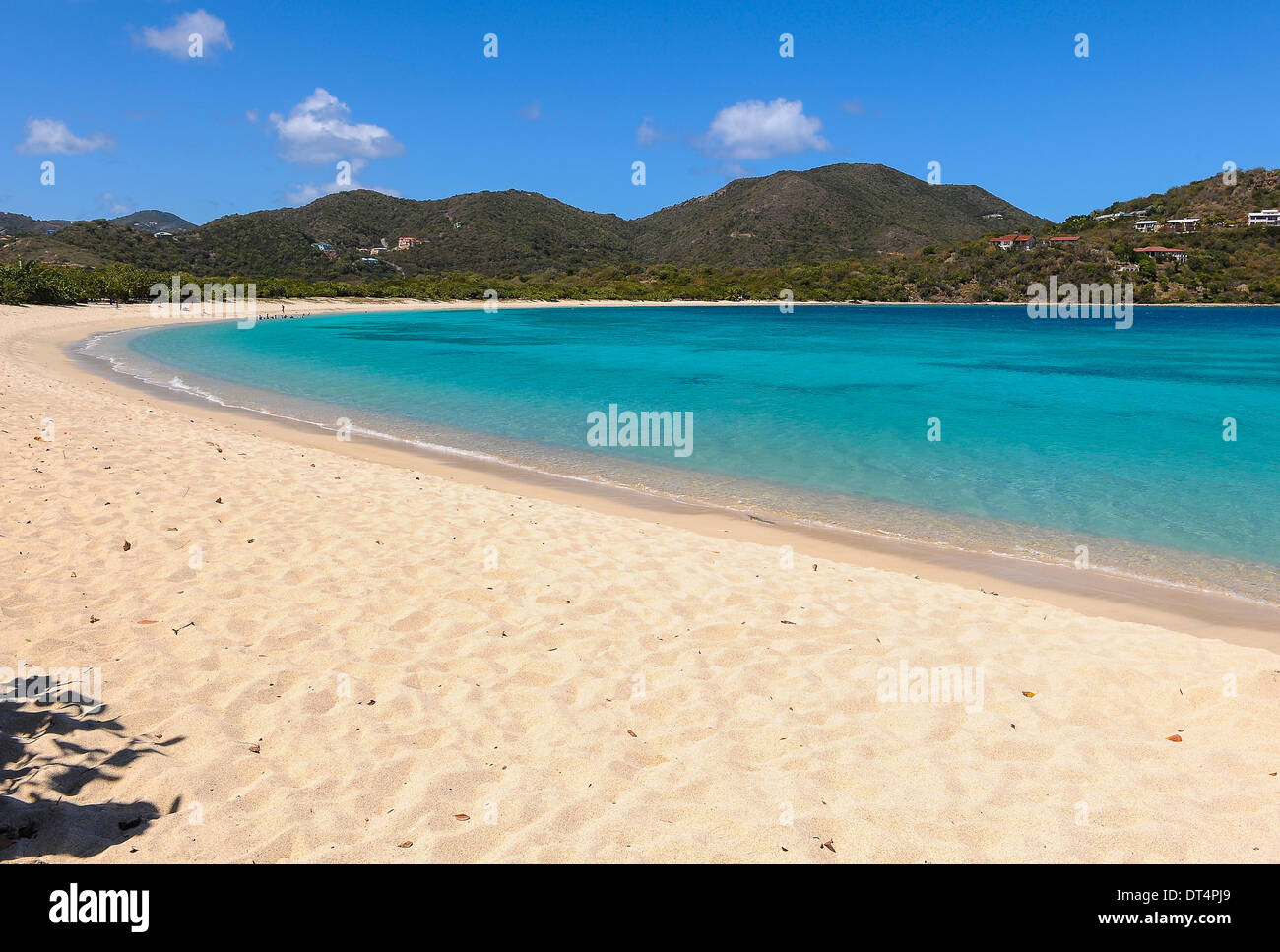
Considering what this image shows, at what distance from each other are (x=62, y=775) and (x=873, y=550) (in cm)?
797

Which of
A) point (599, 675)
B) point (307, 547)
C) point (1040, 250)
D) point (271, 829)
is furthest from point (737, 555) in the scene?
point (1040, 250)

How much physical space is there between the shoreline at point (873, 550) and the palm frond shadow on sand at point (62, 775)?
6.66 meters

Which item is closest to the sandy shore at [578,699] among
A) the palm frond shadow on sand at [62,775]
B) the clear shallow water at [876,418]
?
the palm frond shadow on sand at [62,775]

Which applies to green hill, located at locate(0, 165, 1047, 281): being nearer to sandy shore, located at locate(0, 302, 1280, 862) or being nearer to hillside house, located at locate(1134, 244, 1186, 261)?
hillside house, located at locate(1134, 244, 1186, 261)

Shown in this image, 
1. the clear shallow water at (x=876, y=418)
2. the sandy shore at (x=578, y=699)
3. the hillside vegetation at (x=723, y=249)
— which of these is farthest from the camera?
the hillside vegetation at (x=723, y=249)

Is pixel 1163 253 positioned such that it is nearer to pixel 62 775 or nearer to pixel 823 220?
pixel 823 220

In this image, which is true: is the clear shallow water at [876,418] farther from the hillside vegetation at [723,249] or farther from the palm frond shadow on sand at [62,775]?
the hillside vegetation at [723,249]

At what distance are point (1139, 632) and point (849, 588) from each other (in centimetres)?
246

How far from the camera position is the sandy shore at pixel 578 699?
3609 millimetres

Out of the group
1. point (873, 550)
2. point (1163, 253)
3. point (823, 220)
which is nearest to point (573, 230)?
point (823, 220)

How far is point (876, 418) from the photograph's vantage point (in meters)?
21.4

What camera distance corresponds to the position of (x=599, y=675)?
529cm
